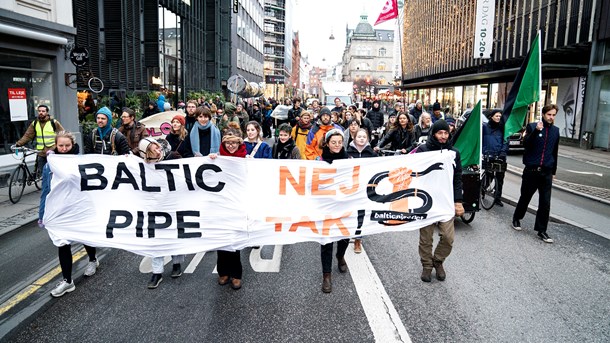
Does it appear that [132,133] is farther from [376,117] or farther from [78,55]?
[376,117]

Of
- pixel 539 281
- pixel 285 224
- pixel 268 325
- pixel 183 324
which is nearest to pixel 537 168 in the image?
pixel 539 281

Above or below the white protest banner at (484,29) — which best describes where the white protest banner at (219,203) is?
below

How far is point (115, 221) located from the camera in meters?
5.21

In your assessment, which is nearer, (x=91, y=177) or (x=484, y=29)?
(x=91, y=177)

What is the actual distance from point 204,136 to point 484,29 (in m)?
25.2

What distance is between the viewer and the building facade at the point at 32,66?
39.9ft

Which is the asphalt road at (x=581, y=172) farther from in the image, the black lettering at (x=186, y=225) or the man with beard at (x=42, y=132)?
the man with beard at (x=42, y=132)

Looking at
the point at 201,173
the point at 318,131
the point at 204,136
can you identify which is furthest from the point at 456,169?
the point at 204,136

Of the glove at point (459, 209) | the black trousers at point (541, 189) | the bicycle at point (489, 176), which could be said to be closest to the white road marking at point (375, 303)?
the glove at point (459, 209)

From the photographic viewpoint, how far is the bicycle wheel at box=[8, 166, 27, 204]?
29.9 ft

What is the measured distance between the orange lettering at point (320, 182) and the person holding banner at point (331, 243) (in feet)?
0.42

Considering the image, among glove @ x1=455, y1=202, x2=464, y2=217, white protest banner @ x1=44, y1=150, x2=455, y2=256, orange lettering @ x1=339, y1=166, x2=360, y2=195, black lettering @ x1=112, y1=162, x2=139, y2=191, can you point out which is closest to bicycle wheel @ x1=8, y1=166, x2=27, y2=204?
white protest banner @ x1=44, y1=150, x2=455, y2=256

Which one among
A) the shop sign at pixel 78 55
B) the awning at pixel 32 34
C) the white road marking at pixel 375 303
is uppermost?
the awning at pixel 32 34

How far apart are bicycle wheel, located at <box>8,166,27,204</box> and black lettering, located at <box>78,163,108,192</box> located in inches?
194
